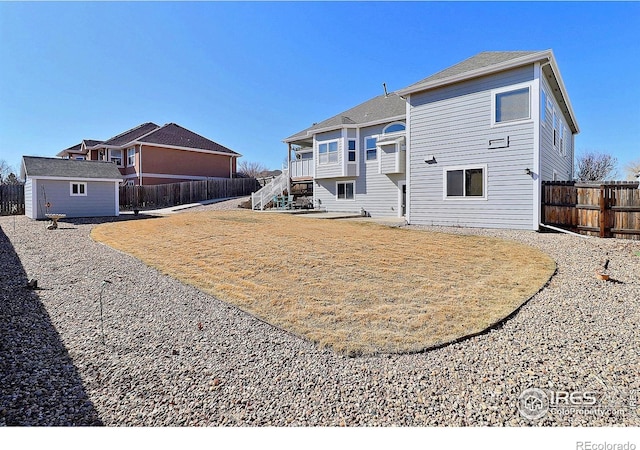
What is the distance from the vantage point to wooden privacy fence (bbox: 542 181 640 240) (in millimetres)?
9359

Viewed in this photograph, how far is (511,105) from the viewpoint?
37.3 feet

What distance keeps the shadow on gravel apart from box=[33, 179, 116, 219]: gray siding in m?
15.1

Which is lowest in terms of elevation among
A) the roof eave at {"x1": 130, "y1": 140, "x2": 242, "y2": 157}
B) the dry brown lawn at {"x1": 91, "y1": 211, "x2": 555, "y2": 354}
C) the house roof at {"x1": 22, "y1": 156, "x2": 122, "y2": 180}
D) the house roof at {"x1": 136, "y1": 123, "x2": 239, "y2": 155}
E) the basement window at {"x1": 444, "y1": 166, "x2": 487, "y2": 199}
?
the dry brown lawn at {"x1": 91, "y1": 211, "x2": 555, "y2": 354}

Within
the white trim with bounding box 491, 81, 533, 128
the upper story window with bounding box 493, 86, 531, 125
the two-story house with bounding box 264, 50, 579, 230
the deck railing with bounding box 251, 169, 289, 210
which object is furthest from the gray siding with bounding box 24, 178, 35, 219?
the upper story window with bounding box 493, 86, 531, 125

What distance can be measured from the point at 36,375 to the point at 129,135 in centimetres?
3344

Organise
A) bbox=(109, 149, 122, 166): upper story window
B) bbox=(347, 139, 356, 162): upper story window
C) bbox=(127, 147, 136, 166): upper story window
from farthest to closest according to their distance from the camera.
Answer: bbox=(109, 149, 122, 166): upper story window < bbox=(127, 147, 136, 166): upper story window < bbox=(347, 139, 356, 162): upper story window

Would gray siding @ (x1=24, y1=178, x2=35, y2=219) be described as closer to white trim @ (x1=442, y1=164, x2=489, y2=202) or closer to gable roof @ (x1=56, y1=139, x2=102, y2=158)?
gable roof @ (x1=56, y1=139, x2=102, y2=158)

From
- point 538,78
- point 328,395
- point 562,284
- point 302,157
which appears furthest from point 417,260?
point 302,157

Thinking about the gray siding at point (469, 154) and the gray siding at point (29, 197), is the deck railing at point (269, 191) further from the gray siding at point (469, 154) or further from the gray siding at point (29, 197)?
the gray siding at point (29, 197)

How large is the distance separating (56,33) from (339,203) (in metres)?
14.5

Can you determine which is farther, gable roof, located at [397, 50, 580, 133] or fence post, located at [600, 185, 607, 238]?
gable roof, located at [397, 50, 580, 133]

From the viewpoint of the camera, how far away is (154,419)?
102 inches

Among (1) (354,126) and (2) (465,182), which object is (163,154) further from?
(2) (465,182)

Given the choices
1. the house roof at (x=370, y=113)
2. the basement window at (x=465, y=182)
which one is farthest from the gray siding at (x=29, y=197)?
the basement window at (x=465, y=182)
